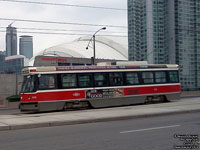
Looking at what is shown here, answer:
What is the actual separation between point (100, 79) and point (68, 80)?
8.08 feet

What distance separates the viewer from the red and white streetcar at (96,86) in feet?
72.2

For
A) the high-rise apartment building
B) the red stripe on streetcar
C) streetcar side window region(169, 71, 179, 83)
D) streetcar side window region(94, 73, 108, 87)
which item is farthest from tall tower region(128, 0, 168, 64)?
streetcar side window region(94, 73, 108, 87)

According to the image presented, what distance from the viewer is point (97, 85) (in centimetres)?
2419

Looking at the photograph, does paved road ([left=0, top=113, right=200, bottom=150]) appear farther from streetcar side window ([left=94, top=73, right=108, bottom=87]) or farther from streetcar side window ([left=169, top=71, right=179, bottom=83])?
streetcar side window ([left=169, top=71, right=179, bottom=83])

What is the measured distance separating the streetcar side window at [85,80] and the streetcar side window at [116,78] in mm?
1706

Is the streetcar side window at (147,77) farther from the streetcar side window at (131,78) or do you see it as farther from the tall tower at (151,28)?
the tall tower at (151,28)

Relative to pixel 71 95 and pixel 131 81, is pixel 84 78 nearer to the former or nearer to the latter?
pixel 71 95

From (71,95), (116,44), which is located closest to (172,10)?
(116,44)

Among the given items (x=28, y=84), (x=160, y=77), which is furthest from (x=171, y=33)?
(x=28, y=84)

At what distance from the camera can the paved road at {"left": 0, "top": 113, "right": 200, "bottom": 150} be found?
9.75 meters

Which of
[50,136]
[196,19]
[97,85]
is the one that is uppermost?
[196,19]

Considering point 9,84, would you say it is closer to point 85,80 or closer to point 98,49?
point 85,80

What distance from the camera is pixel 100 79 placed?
80.1ft

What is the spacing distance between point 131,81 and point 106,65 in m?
2.24
